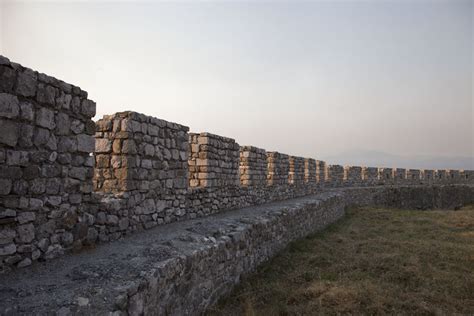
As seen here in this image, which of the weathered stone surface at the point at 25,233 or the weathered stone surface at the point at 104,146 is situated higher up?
the weathered stone surface at the point at 104,146

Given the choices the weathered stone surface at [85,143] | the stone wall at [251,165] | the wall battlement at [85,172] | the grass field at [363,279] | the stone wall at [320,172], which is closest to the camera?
the wall battlement at [85,172]

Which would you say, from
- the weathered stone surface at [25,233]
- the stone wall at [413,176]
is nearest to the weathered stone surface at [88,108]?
the weathered stone surface at [25,233]

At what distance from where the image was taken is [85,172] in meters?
4.52

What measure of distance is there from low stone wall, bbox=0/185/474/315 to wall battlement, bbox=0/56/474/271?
311mm

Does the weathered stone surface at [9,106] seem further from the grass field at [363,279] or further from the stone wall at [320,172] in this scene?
the stone wall at [320,172]

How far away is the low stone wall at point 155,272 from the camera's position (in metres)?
2.99

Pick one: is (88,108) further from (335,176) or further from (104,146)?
(335,176)

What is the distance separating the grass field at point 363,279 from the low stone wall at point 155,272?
41 centimetres

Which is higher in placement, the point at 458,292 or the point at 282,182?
the point at 282,182

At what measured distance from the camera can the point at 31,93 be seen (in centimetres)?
371

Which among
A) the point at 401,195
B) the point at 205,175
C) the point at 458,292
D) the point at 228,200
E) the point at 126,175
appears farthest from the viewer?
the point at 401,195

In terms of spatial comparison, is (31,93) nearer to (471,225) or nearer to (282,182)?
(282,182)

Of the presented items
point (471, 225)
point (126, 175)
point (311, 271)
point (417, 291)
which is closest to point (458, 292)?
point (417, 291)

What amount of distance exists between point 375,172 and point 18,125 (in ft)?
79.1
